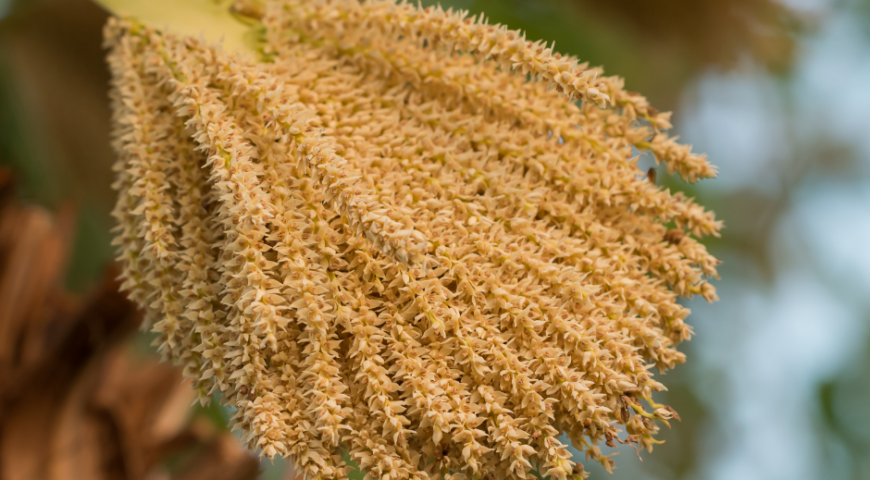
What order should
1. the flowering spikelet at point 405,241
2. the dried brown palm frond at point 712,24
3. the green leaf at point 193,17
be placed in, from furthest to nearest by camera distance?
the dried brown palm frond at point 712,24 → the green leaf at point 193,17 → the flowering spikelet at point 405,241

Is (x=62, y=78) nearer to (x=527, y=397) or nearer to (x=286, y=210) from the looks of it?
(x=286, y=210)

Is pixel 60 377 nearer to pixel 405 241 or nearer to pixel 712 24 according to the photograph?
pixel 405 241

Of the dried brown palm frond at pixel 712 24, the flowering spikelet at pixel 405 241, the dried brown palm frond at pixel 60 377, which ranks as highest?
the dried brown palm frond at pixel 712 24

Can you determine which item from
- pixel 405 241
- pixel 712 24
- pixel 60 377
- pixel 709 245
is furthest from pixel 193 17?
pixel 709 245

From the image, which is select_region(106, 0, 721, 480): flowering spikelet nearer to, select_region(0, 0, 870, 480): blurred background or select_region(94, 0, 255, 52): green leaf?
select_region(94, 0, 255, 52): green leaf

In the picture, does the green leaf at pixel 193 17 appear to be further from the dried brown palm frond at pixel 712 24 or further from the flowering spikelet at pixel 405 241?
the dried brown palm frond at pixel 712 24

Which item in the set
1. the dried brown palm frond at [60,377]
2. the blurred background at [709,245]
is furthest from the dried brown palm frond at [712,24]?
the dried brown palm frond at [60,377]

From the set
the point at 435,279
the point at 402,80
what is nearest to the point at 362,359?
the point at 435,279
